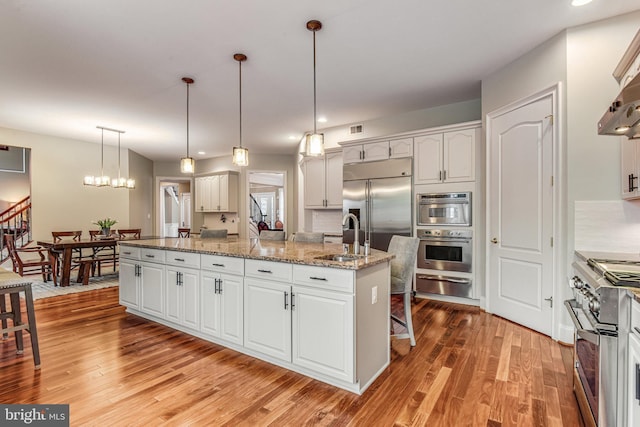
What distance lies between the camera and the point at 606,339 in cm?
130

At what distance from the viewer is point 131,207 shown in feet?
24.1

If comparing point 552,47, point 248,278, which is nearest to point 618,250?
point 552,47

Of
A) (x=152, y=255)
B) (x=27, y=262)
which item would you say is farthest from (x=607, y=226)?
(x=27, y=262)

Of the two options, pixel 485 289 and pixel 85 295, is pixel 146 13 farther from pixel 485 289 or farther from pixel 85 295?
pixel 485 289

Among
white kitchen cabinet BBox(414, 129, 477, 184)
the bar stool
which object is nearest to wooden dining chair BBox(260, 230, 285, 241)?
white kitchen cabinet BBox(414, 129, 477, 184)

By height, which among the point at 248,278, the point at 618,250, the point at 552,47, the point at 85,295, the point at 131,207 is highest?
the point at 552,47

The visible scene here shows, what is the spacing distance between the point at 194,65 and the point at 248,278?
2.35 metres

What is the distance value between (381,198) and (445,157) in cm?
101

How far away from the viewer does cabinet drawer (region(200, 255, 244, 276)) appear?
2.48 meters

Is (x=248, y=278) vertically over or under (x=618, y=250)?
under

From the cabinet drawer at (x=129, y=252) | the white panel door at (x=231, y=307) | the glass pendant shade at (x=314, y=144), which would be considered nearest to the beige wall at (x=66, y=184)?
the cabinet drawer at (x=129, y=252)

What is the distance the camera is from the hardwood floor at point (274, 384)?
1763mm

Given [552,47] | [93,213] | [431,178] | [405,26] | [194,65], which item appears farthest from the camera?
[93,213]

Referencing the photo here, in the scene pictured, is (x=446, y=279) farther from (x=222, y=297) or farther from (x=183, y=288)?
(x=183, y=288)
